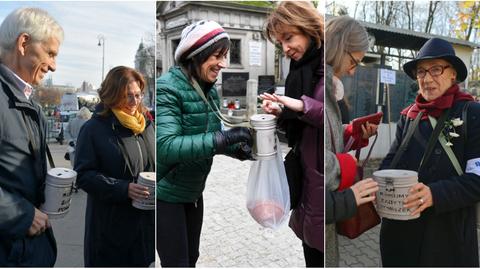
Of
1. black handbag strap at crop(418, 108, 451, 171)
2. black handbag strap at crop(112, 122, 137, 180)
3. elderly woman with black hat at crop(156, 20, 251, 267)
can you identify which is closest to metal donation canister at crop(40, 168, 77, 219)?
black handbag strap at crop(112, 122, 137, 180)

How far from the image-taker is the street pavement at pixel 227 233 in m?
1.90

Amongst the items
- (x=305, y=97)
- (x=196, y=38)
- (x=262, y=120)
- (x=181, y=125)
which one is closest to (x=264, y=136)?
(x=262, y=120)

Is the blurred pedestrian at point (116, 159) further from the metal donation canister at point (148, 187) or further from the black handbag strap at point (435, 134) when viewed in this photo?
the black handbag strap at point (435, 134)

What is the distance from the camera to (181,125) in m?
1.71

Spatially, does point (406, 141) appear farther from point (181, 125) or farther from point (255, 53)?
point (181, 125)

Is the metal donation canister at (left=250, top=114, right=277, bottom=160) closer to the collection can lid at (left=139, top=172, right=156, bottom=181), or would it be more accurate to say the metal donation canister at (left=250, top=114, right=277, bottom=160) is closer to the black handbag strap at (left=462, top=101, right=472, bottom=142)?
the collection can lid at (left=139, top=172, right=156, bottom=181)

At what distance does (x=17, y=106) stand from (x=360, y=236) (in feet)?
5.73

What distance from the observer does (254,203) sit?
188cm

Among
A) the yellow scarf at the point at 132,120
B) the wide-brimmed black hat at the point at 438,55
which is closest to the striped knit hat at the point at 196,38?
the yellow scarf at the point at 132,120

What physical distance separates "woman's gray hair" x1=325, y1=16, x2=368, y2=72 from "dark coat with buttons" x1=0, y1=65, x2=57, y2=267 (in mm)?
1422

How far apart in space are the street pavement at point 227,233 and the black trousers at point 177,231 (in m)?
0.07

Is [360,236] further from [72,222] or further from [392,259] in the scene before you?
Result: [72,222]

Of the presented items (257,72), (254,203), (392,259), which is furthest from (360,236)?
(257,72)

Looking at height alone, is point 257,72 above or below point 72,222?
above
